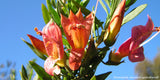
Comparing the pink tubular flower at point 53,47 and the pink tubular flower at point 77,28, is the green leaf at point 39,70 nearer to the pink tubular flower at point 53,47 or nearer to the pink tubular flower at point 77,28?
the pink tubular flower at point 53,47

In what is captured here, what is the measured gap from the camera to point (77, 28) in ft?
3.30

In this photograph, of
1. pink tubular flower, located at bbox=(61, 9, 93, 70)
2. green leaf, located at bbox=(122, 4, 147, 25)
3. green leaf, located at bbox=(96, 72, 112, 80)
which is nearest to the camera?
pink tubular flower, located at bbox=(61, 9, 93, 70)

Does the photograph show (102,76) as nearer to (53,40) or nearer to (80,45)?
(80,45)

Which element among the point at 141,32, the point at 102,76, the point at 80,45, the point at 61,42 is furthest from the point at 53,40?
the point at 141,32

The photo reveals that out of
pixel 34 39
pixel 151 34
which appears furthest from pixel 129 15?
pixel 34 39

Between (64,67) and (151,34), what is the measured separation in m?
0.55

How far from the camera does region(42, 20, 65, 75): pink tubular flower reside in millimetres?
969

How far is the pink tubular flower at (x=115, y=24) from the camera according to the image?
1.04 m

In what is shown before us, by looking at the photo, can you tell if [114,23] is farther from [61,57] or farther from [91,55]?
[61,57]

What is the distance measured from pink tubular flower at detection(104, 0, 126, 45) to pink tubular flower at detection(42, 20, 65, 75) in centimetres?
27

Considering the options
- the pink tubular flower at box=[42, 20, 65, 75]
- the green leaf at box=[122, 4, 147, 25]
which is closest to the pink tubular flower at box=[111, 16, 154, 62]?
the green leaf at box=[122, 4, 147, 25]

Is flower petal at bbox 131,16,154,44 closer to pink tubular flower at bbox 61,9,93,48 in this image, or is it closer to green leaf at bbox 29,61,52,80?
pink tubular flower at bbox 61,9,93,48

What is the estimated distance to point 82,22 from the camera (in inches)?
39.6

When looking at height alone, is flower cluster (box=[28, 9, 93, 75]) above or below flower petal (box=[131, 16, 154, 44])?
above
